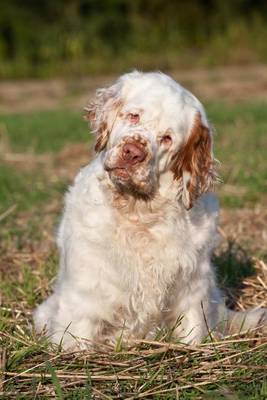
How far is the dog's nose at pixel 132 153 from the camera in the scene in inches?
150

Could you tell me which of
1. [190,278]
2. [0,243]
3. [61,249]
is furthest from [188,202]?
[0,243]

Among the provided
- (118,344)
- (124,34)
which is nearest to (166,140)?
(118,344)

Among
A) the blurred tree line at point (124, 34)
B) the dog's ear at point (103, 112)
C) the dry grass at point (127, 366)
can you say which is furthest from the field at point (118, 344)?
the blurred tree line at point (124, 34)

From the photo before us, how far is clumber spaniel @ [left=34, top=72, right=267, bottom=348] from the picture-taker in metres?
3.98

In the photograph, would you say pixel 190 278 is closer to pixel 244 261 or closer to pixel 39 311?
pixel 39 311

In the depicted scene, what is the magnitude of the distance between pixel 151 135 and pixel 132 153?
16 centimetres

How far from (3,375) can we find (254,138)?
319 inches

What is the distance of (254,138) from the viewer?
11484mm

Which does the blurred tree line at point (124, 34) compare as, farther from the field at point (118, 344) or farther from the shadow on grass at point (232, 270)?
the shadow on grass at point (232, 270)

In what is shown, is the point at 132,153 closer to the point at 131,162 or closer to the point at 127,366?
the point at 131,162

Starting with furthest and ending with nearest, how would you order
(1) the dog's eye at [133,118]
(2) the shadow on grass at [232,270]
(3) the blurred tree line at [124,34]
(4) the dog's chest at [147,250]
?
(3) the blurred tree line at [124,34]
(2) the shadow on grass at [232,270]
(4) the dog's chest at [147,250]
(1) the dog's eye at [133,118]

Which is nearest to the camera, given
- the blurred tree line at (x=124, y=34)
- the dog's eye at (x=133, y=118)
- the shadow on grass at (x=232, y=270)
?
the dog's eye at (x=133, y=118)

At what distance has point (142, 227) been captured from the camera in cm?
421

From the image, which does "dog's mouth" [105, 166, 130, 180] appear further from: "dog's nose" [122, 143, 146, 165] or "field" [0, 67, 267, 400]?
"field" [0, 67, 267, 400]
